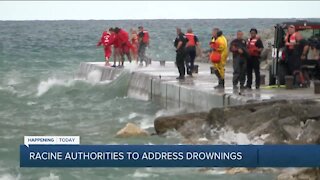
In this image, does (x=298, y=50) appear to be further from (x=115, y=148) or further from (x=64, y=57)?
(x=64, y=57)

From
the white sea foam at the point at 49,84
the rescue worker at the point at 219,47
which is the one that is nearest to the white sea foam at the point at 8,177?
the rescue worker at the point at 219,47

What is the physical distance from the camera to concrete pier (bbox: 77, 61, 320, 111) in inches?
698

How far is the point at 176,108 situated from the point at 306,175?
9.10 metres

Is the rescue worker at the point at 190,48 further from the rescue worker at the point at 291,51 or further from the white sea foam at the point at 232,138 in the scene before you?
the white sea foam at the point at 232,138

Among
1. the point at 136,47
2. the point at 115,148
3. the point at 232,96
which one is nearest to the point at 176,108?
the point at 232,96

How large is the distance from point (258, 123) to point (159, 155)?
252 inches

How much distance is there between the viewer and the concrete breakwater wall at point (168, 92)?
18425 millimetres

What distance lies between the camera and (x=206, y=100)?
18969 millimetres

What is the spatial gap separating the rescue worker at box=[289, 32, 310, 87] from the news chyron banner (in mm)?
8747

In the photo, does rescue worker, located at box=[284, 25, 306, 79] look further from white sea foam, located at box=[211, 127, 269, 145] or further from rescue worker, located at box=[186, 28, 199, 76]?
rescue worker, located at box=[186, 28, 199, 76]

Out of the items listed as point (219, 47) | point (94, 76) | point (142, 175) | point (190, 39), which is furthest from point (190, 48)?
point (142, 175)

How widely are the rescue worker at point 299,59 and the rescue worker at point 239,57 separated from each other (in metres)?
1.14

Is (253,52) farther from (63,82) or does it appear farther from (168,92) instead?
(63,82)

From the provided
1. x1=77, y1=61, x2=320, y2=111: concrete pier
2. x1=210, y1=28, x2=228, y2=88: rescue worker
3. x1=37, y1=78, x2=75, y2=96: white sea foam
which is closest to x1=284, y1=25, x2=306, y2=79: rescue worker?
x1=77, y1=61, x2=320, y2=111: concrete pier
